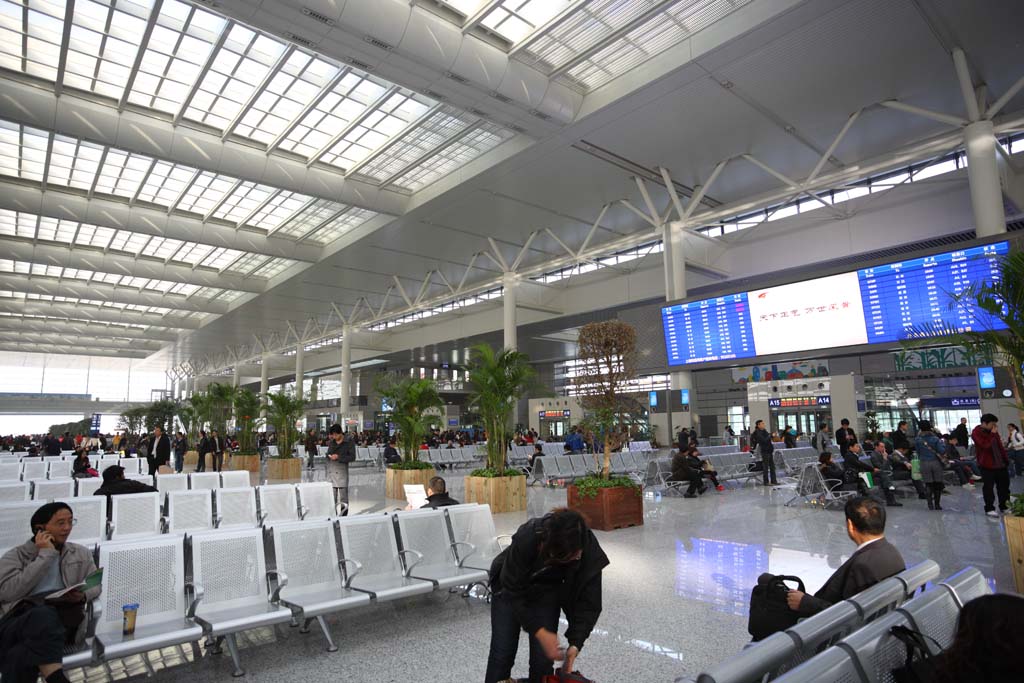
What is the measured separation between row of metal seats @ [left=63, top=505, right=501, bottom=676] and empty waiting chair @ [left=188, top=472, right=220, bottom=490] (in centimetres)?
386

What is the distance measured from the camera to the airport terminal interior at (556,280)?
3775 millimetres

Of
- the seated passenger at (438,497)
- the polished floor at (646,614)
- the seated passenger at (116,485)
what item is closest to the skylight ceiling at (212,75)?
the seated passenger at (116,485)

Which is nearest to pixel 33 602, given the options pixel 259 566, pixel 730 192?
pixel 259 566

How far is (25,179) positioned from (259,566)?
19.1m

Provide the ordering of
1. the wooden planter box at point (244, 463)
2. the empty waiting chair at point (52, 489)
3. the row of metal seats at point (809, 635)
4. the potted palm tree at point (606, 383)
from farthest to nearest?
1. the wooden planter box at point (244, 463)
2. the potted palm tree at point (606, 383)
3. the empty waiting chair at point (52, 489)
4. the row of metal seats at point (809, 635)

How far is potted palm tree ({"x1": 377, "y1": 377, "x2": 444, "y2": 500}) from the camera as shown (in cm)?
1316

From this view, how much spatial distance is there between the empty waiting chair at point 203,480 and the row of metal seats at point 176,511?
1.09 meters

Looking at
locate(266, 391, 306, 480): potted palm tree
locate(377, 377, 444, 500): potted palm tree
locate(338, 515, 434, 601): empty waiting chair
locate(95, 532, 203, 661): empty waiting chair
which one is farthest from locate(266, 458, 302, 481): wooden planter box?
locate(95, 532, 203, 661): empty waiting chair

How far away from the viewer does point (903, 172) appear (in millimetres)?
17391

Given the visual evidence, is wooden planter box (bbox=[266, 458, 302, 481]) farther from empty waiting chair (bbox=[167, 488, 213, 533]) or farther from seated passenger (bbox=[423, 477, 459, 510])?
seated passenger (bbox=[423, 477, 459, 510])

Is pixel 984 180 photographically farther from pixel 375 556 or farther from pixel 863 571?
pixel 375 556

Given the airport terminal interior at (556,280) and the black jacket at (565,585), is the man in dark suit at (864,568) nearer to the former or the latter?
the airport terminal interior at (556,280)

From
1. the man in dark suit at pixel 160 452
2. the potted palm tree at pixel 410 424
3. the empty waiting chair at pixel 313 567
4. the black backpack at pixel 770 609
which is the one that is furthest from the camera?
the potted palm tree at pixel 410 424

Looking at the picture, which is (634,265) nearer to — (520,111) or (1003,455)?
(520,111)
